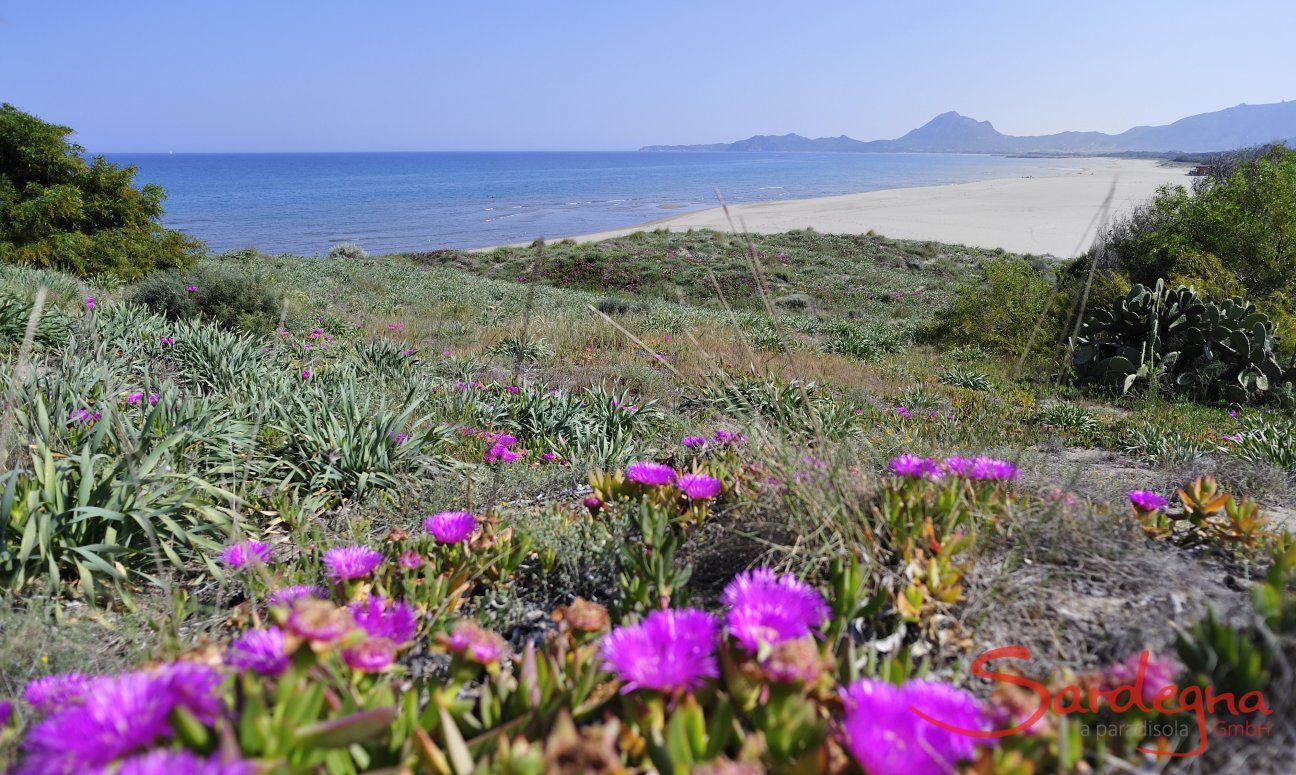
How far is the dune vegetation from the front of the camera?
1028mm

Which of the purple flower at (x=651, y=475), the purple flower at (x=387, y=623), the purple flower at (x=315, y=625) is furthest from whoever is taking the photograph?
the purple flower at (x=651, y=475)

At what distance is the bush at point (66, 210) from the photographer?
1245cm

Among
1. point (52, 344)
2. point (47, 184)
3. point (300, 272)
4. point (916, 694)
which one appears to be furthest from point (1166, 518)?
point (300, 272)

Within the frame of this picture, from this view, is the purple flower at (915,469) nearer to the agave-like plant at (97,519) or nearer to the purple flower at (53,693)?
the purple flower at (53,693)

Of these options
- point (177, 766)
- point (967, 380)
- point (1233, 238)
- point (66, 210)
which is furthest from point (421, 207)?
point (177, 766)

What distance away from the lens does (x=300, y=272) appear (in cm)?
1862

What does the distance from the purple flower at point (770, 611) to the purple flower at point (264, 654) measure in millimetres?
727

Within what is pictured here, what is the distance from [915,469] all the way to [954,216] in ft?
155

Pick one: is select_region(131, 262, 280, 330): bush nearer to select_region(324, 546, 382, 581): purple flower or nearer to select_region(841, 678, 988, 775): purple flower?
select_region(324, 546, 382, 581): purple flower

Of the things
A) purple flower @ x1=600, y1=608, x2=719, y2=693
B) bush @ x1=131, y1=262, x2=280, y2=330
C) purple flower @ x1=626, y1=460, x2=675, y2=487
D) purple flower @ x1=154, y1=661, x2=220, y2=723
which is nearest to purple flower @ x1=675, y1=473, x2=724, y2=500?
purple flower @ x1=626, y1=460, x2=675, y2=487

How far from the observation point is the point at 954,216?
44469mm

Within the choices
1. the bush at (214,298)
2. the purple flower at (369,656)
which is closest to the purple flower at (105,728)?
the purple flower at (369,656)

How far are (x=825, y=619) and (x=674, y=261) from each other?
85.2 feet

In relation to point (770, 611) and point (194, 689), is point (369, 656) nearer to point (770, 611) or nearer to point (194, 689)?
point (194, 689)
